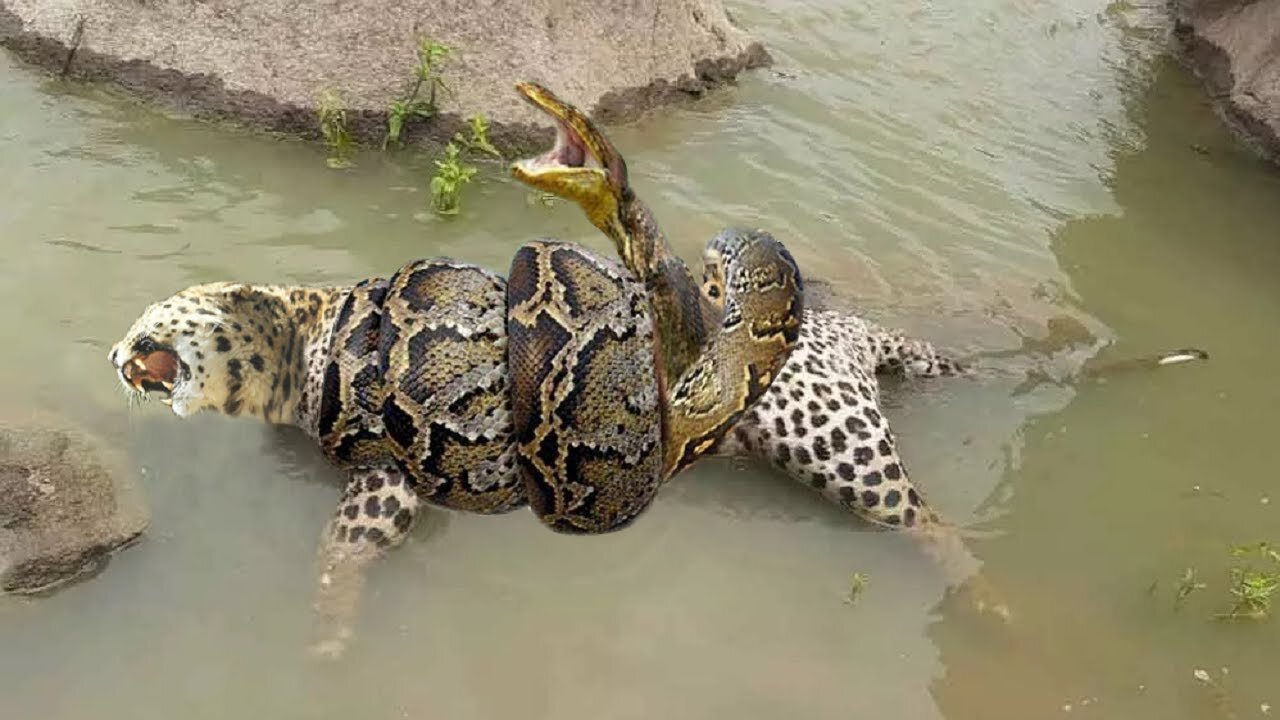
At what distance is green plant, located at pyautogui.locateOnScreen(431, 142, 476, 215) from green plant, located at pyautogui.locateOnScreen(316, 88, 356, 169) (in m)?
0.75

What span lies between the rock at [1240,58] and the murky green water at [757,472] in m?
0.30

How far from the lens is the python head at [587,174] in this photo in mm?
2289

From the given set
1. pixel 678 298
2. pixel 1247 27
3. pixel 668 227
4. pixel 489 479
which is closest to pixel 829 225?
pixel 668 227

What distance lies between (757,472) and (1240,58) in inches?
280

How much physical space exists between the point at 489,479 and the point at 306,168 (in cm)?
458

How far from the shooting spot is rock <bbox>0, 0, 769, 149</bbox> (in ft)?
23.0

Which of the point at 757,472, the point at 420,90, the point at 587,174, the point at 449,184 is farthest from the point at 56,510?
the point at 420,90

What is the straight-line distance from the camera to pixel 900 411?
575 cm

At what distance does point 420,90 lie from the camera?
7.16 m

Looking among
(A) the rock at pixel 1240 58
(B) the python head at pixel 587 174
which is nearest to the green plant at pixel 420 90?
(B) the python head at pixel 587 174

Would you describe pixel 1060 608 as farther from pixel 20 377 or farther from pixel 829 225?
pixel 20 377

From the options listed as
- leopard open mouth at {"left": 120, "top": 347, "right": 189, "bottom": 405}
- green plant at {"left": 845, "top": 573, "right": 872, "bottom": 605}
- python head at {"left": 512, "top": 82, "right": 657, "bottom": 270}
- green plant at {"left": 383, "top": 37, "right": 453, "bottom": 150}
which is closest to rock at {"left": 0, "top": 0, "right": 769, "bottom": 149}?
green plant at {"left": 383, "top": 37, "right": 453, "bottom": 150}

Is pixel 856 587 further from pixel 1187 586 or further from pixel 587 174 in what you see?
pixel 587 174

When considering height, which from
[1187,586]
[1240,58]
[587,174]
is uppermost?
[1240,58]
